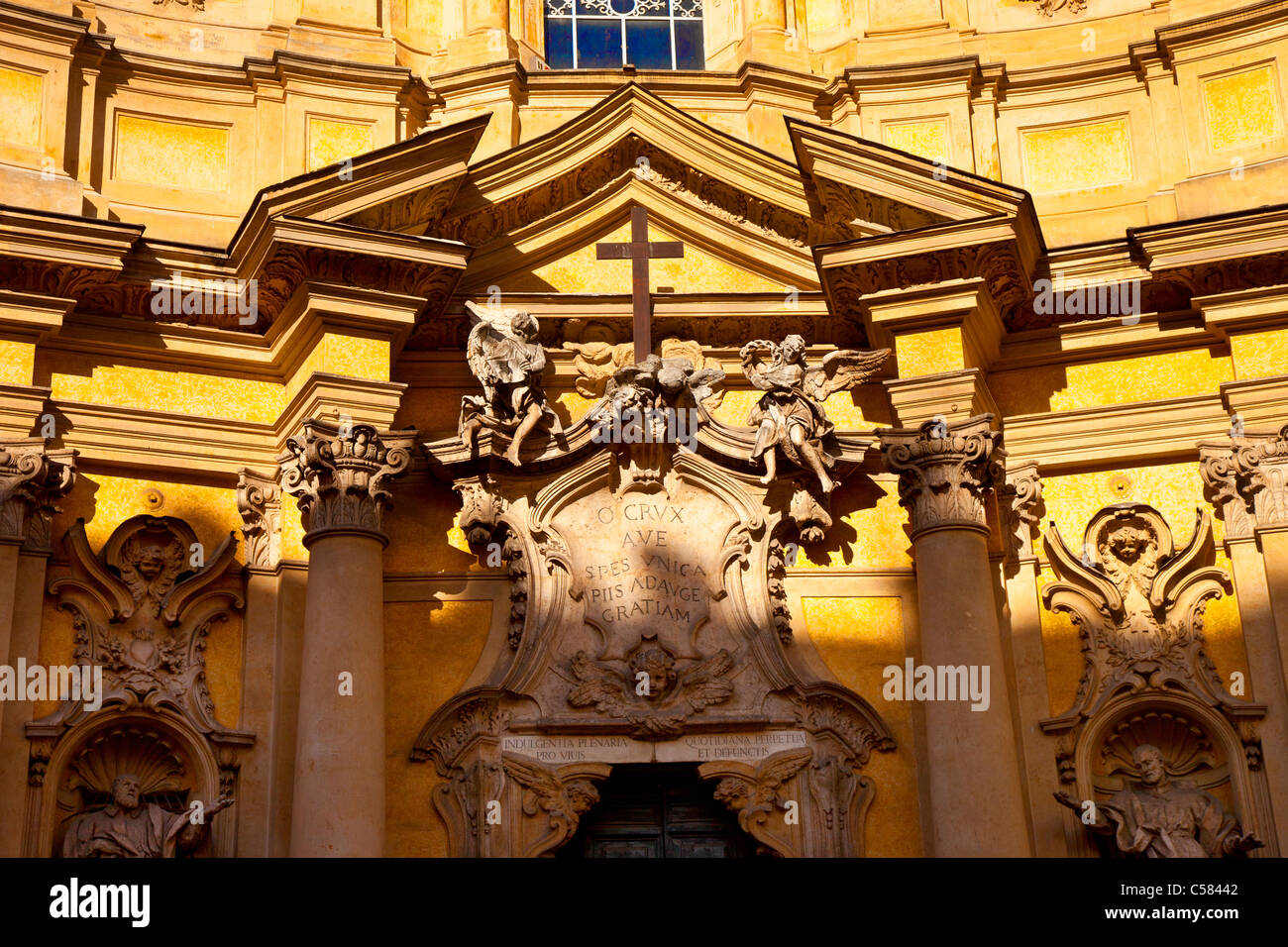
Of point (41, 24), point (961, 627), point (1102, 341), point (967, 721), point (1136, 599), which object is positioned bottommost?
point (967, 721)

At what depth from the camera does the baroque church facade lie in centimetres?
1409

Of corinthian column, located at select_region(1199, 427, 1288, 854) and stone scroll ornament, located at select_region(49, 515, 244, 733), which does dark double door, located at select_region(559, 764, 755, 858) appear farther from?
corinthian column, located at select_region(1199, 427, 1288, 854)

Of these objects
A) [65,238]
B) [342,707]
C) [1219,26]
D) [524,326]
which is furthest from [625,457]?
[1219,26]

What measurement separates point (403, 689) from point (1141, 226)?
219 inches

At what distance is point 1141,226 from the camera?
15016mm

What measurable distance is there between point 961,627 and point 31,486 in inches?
223

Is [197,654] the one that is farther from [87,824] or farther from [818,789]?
[818,789]

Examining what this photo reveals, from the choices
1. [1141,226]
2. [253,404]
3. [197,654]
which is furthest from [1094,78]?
[197,654]

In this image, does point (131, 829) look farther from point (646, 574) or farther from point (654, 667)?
point (646, 574)

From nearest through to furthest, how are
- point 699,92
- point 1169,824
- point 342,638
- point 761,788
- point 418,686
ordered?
point 342,638, point 1169,824, point 761,788, point 418,686, point 699,92

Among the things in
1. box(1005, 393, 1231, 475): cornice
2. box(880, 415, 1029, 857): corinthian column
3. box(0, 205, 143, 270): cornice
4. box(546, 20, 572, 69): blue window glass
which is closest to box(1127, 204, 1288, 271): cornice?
box(1005, 393, 1231, 475): cornice

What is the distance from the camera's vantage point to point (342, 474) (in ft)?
46.4

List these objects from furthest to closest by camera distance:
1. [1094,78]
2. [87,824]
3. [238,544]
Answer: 1. [1094,78]
2. [238,544]
3. [87,824]

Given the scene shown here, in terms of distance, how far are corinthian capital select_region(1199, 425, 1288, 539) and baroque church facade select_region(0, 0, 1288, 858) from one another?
0.02m
